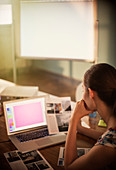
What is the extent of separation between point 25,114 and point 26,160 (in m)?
0.39

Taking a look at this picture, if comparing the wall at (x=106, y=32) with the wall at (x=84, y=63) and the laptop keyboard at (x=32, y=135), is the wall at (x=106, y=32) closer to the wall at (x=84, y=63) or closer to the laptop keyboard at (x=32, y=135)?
the wall at (x=84, y=63)

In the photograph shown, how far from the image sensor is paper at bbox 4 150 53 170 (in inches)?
53.5

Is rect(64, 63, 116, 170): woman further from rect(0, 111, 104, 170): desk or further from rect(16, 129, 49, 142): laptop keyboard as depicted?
rect(16, 129, 49, 142): laptop keyboard

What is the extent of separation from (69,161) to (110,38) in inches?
120

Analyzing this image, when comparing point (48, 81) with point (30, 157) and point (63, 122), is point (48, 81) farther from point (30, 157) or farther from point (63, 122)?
point (30, 157)

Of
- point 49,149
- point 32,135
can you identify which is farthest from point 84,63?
point 49,149

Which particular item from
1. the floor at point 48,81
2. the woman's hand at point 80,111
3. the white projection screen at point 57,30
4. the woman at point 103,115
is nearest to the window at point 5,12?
the white projection screen at point 57,30

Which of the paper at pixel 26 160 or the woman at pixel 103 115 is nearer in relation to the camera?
the woman at pixel 103 115

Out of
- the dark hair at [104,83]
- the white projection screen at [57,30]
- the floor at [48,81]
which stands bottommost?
the floor at [48,81]

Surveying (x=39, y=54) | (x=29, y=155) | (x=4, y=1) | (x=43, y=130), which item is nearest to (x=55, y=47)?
(x=39, y=54)

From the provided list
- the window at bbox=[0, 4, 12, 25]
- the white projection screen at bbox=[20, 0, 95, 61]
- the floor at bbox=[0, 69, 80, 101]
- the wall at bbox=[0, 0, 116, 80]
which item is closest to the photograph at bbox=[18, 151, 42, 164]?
the white projection screen at bbox=[20, 0, 95, 61]

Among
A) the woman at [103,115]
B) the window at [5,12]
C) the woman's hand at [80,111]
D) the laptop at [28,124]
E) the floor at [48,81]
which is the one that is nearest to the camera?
the woman at [103,115]

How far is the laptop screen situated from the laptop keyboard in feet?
0.17

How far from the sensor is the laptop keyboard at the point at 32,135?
1.66 metres
